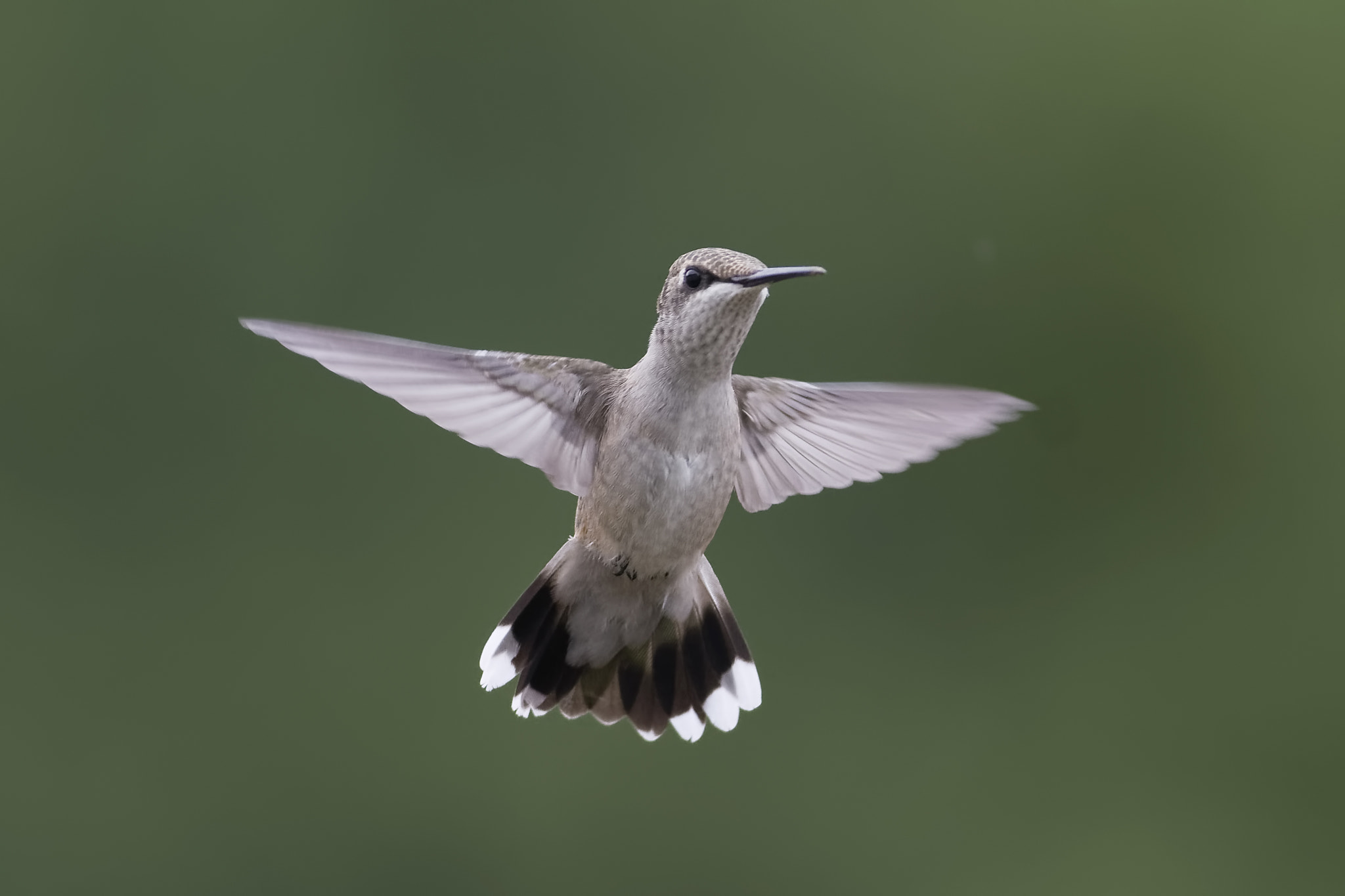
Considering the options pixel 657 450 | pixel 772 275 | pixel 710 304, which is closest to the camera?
pixel 772 275

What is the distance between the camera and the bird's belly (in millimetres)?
1301

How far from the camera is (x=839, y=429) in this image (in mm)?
1459

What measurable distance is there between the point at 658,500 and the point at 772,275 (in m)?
0.34

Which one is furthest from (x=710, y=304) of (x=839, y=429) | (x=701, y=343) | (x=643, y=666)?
(x=643, y=666)

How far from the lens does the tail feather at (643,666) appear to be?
1519 mm

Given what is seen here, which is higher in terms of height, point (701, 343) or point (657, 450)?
point (701, 343)

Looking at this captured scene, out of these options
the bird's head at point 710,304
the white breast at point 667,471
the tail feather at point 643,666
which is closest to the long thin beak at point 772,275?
the bird's head at point 710,304

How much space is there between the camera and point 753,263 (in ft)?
3.80

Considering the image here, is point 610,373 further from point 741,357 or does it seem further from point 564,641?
point 741,357

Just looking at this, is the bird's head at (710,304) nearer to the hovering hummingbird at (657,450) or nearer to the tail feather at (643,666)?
the hovering hummingbird at (657,450)

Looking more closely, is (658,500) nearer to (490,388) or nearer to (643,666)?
(490,388)

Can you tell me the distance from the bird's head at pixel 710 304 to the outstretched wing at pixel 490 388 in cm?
12

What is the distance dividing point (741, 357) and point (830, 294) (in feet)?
0.87

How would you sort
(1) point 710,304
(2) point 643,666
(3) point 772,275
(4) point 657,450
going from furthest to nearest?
1. (2) point 643,666
2. (4) point 657,450
3. (1) point 710,304
4. (3) point 772,275
